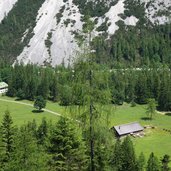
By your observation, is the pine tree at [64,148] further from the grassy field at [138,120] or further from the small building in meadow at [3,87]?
the small building in meadow at [3,87]

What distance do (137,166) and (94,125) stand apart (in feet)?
111

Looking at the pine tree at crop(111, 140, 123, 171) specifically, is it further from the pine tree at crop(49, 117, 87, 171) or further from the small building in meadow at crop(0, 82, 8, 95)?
the small building in meadow at crop(0, 82, 8, 95)

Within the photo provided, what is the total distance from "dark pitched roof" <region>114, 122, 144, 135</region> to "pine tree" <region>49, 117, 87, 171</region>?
230 ft

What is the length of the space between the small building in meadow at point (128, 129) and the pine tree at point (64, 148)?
7014 cm

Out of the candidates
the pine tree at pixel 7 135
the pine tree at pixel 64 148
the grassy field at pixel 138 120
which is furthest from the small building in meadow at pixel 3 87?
the pine tree at pixel 64 148

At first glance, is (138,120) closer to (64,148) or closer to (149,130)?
(149,130)

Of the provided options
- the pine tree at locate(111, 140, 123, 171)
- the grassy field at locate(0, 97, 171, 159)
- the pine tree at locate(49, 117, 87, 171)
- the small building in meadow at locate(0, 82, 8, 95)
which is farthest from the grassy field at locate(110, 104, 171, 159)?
the small building in meadow at locate(0, 82, 8, 95)

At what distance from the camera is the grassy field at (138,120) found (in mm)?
107500

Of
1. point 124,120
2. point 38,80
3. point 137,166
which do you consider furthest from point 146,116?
point 137,166

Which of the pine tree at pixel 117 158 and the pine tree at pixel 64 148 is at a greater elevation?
the pine tree at pixel 64 148

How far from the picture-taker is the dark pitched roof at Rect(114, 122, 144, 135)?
117438 millimetres

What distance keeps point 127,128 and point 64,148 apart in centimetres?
7524

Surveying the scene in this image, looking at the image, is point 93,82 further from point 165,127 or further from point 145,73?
point 145,73

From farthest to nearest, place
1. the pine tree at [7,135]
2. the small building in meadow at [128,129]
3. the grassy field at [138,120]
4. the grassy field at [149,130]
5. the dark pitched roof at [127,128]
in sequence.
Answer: the dark pitched roof at [127,128]
the small building in meadow at [128,129]
the grassy field at [138,120]
the grassy field at [149,130]
the pine tree at [7,135]
